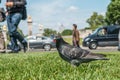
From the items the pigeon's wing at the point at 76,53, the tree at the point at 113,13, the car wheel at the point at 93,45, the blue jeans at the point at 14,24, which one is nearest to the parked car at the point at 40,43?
the car wheel at the point at 93,45

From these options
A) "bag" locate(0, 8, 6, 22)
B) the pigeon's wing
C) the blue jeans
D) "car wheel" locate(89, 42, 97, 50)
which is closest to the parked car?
"car wheel" locate(89, 42, 97, 50)

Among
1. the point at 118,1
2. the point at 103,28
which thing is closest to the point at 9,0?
the point at 103,28

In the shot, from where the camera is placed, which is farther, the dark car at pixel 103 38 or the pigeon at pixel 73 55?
the dark car at pixel 103 38

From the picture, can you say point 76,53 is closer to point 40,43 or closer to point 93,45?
point 93,45

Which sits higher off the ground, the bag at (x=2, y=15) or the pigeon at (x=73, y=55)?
the bag at (x=2, y=15)

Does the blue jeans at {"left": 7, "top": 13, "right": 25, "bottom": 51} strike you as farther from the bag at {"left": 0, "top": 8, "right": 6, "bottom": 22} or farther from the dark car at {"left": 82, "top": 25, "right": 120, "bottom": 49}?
the dark car at {"left": 82, "top": 25, "right": 120, "bottom": 49}

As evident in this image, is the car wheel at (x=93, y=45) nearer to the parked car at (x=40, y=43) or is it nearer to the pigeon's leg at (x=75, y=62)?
the parked car at (x=40, y=43)

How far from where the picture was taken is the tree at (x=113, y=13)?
79500 mm

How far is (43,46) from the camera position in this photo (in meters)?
39.2

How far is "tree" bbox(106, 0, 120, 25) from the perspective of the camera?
79500mm

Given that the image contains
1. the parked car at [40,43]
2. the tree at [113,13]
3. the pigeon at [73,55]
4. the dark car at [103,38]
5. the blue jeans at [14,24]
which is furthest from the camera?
the tree at [113,13]

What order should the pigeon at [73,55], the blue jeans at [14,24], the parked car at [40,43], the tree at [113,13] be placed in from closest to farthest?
1. the pigeon at [73,55]
2. the blue jeans at [14,24]
3. the parked car at [40,43]
4. the tree at [113,13]

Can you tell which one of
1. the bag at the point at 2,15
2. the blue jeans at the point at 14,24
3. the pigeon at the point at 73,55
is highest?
the bag at the point at 2,15

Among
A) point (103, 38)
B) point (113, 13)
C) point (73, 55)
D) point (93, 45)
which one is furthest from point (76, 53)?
point (113, 13)
